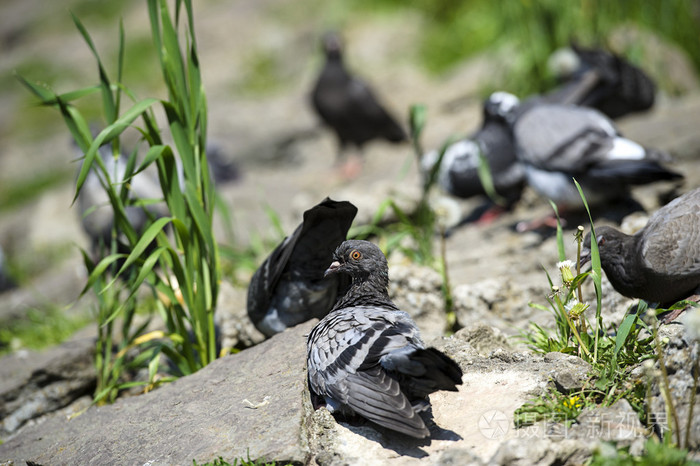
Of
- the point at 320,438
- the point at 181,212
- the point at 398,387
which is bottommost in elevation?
the point at 320,438

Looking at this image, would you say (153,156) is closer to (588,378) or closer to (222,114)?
(588,378)

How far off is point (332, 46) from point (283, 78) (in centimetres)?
438

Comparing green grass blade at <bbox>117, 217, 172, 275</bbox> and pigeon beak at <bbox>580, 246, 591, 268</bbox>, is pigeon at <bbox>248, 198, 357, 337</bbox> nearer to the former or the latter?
green grass blade at <bbox>117, 217, 172, 275</bbox>

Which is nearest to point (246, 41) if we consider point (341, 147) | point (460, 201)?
point (341, 147)

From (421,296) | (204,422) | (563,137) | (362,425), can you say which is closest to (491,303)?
(421,296)

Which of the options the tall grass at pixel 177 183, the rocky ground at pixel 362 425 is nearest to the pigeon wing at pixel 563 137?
the rocky ground at pixel 362 425

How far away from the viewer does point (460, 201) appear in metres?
6.54

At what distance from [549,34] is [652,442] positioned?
21.2ft

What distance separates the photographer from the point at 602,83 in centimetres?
598

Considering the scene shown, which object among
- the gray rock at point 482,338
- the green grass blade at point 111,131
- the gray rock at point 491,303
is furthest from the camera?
the gray rock at point 491,303

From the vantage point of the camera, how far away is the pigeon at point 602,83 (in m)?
5.79

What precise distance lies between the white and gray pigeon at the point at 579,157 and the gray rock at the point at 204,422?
94.0 inches

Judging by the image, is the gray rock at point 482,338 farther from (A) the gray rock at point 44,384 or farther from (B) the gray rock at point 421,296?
(A) the gray rock at point 44,384

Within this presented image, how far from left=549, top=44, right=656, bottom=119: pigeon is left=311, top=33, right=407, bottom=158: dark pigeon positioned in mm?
2435
